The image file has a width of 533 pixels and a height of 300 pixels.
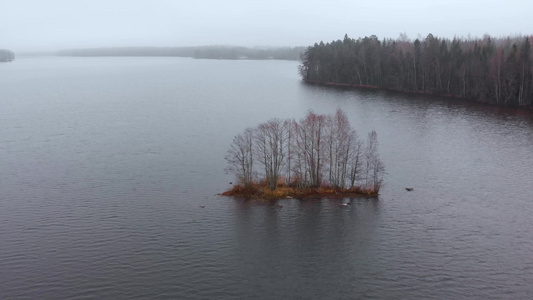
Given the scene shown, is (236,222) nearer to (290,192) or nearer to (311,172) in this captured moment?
(290,192)

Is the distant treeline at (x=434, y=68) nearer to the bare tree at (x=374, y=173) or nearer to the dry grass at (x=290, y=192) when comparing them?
the bare tree at (x=374, y=173)

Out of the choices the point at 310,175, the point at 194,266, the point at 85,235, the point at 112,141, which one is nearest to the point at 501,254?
the point at 310,175

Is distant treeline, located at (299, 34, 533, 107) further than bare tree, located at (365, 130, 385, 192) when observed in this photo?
Yes

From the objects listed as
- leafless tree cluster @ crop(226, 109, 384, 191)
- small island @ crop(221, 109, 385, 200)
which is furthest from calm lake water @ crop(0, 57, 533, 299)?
leafless tree cluster @ crop(226, 109, 384, 191)

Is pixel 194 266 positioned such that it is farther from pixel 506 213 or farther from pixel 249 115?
pixel 249 115

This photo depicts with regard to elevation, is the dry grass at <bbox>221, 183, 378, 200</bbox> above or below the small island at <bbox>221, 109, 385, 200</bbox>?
below

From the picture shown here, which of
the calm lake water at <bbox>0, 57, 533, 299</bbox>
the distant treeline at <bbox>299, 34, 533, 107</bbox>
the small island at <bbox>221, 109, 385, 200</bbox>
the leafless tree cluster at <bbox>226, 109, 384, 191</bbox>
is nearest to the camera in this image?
the calm lake water at <bbox>0, 57, 533, 299</bbox>

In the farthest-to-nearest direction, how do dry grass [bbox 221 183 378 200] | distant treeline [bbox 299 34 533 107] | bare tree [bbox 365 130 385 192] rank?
1. distant treeline [bbox 299 34 533 107]
2. bare tree [bbox 365 130 385 192]
3. dry grass [bbox 221 183 378 200]

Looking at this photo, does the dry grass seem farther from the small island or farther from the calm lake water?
the calm lake water
